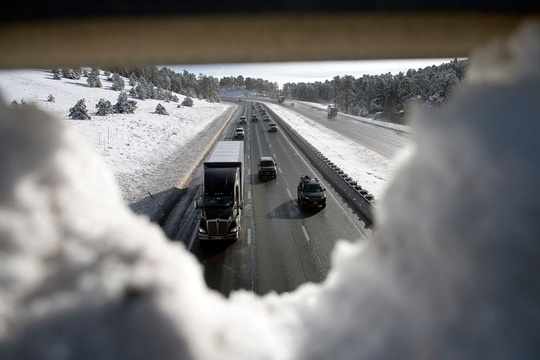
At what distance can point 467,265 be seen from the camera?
2281mm

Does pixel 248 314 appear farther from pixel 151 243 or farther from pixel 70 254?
pixel 70 254

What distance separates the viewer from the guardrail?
1512 cm

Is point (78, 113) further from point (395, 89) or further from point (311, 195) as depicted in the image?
point (395, 89)

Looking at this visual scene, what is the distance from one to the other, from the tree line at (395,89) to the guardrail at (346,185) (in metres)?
34.2

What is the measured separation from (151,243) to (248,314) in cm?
116

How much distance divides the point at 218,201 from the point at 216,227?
964 millimetres

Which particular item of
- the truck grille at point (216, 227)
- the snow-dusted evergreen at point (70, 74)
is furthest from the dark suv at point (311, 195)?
the snow-dusted evergreen at point (70, 74)

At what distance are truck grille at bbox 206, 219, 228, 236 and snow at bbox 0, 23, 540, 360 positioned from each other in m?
8.55

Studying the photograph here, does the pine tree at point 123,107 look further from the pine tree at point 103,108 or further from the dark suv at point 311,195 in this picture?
the dark suv at point 311,195

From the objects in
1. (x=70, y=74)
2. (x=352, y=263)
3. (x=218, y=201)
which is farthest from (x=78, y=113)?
(x=70, y=74)

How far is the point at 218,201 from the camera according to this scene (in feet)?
40.2

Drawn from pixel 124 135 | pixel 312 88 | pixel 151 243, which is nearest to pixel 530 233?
pixel 151 243

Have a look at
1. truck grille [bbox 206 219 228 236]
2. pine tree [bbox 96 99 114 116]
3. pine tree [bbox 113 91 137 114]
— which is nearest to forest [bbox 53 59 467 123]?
pine tree [bbox 113 91 137 114]

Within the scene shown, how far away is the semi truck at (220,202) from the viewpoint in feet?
39.2
